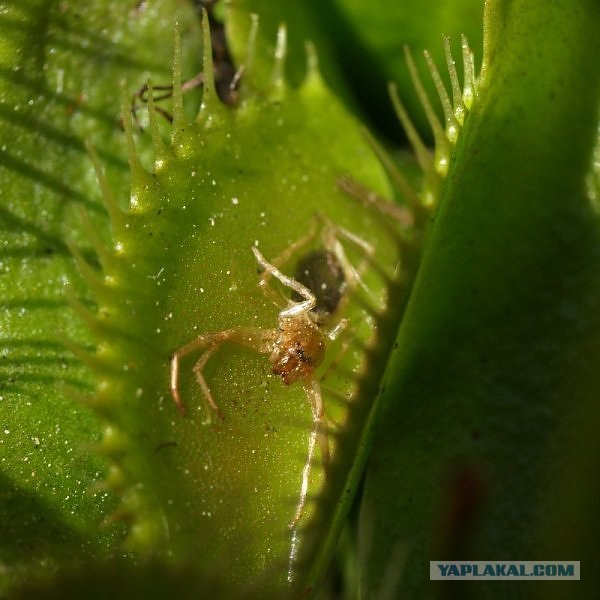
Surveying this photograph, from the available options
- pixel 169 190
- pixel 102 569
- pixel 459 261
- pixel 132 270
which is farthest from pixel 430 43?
pixel 102 569

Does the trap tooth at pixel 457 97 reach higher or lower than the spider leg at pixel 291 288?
higher

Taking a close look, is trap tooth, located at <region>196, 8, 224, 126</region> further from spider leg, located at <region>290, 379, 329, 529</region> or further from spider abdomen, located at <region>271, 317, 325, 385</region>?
spider leg, located at <region>290, 379, 329, 529</region>

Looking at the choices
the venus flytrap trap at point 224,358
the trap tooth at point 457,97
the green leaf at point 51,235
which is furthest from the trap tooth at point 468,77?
the green leaf at point 51,235

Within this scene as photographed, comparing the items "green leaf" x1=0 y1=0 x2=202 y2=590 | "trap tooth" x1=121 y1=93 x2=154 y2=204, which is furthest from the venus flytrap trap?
"green leaf" x1=0 y1=0 x2=202 y2=590

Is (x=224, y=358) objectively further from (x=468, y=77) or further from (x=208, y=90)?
(x=468, y=77)

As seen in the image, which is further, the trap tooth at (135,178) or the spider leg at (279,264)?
the spider leg at (279,264)

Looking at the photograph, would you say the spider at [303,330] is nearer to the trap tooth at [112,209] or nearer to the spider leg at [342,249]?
the spider leg at [342,249]

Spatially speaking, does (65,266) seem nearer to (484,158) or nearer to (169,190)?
(169,190)

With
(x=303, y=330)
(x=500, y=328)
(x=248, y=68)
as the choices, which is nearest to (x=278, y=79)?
(x=248, y=68)

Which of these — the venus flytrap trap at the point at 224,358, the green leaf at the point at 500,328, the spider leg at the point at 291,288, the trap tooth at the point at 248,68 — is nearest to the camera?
the venus flytrap trap at the point at 224,358
